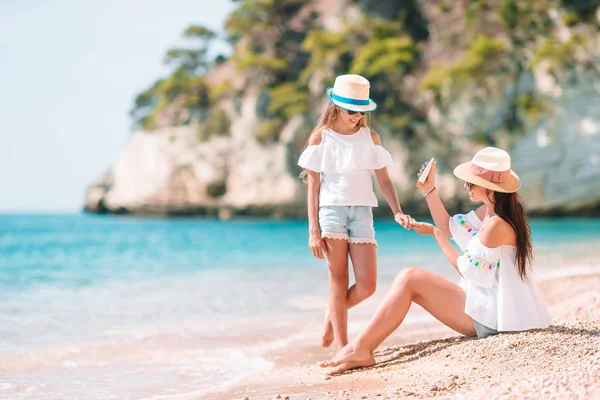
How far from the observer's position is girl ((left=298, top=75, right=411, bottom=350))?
416cm

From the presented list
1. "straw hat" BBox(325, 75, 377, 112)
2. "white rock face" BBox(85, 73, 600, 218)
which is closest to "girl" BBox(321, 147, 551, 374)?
"straw hat" BBox(325, 75, 377, 112)

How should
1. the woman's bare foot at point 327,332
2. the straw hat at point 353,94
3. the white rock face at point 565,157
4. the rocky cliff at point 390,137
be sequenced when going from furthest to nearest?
the rocky cliff at point 390,137
the white rock face at point 565,157
the woman's bare foot at point 327,332
the straw hat at point 353,94

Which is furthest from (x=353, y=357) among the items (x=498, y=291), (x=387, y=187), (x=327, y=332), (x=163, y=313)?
(x=163, y=313)

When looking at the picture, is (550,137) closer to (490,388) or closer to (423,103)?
(423,103)

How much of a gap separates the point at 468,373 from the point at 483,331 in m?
0.45

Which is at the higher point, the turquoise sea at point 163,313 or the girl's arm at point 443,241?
the girl's arm at point 443,241

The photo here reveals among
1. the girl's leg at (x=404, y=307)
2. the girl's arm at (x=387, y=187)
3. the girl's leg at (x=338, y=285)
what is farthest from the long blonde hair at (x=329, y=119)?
the girl's leg at (x=404, y=307)

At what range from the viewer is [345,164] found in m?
4.18

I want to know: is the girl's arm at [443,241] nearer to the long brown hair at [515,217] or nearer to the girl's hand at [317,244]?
the long brown hair at [515,217]

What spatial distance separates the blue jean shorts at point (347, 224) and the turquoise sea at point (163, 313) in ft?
3.90

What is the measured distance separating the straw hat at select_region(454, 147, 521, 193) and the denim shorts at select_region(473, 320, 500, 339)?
0.82 meters

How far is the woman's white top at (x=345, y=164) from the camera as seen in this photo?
4.17m

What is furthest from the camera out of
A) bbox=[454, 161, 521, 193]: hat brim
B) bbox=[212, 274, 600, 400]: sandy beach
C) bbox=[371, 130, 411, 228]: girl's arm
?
bbox=[371, 130, 411, 228]: girl's arm

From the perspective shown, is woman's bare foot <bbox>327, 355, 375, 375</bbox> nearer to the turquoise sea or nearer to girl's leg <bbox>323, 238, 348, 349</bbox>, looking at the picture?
girl's leg <bbox>323, 238, 348, 349</bbox>
